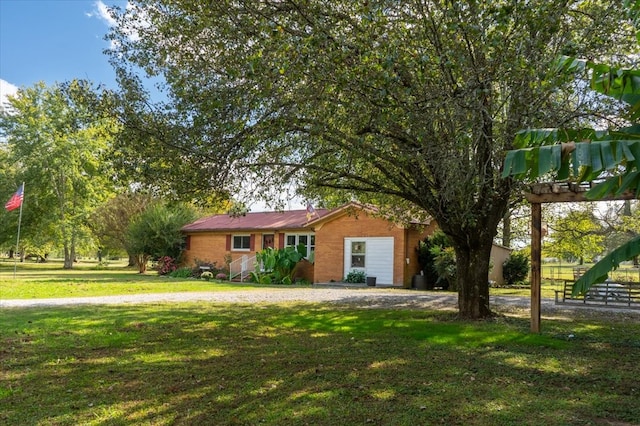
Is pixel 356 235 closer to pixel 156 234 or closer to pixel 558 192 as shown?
pixel 156 234

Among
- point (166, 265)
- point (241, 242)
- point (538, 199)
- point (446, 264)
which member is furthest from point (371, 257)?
point (538, 199)

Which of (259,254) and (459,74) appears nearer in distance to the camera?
(459,74)

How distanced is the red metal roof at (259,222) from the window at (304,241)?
0.82 meters

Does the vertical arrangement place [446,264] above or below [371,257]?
below

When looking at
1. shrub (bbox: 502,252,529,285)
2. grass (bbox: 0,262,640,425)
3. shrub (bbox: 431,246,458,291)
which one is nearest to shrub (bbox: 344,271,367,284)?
shrub (bbox: 431,246,458,291)

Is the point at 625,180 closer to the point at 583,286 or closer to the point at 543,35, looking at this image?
the point at 583,286

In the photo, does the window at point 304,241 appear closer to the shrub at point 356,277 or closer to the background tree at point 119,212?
the shrub at point 356,277

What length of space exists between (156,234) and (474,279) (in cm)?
2483

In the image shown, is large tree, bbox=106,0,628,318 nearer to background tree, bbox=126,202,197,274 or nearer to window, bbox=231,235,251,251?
window, bbox=231,235,251,251

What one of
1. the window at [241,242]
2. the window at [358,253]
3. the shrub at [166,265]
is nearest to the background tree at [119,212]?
the shrub at [166,265]

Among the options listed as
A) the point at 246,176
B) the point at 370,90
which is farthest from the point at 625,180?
the point at 246,176

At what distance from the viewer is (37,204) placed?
38750 millimetres

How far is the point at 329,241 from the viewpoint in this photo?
85.7ft

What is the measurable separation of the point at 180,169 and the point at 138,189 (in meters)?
1.97
